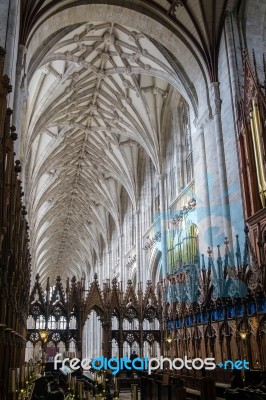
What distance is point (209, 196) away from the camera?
50.7 ft

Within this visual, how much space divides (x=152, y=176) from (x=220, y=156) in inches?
457

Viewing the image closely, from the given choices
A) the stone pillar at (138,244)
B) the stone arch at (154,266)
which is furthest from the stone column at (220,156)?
the stone pillar at (138,244)

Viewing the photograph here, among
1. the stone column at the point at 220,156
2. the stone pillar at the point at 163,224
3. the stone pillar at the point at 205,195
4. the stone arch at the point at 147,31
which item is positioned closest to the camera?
the stone column at the point at 220,156

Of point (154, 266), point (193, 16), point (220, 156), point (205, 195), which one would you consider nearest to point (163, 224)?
point (154, 266)

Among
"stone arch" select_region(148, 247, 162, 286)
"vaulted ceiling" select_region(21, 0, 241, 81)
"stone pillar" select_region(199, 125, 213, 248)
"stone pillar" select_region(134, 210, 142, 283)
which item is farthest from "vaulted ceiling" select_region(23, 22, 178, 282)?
"stone arch" select_region(148, 247, 162, 286)

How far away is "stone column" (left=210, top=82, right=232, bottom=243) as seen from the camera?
14.0 metres

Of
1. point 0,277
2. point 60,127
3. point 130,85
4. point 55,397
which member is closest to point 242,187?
point 55,397

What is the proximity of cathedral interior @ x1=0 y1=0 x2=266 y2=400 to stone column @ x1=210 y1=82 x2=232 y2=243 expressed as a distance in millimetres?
38

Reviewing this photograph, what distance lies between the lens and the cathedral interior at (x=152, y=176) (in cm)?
865

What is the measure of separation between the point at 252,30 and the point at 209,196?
19.8 ft

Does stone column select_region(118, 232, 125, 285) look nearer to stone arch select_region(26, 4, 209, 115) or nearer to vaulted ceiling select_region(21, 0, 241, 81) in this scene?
stone arch select_region(26, 4, 209, 115)

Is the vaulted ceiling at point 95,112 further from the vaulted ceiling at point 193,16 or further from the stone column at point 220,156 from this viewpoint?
the stone column at point 220,156

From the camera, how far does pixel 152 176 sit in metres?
26.2

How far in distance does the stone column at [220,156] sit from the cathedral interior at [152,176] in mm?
38
